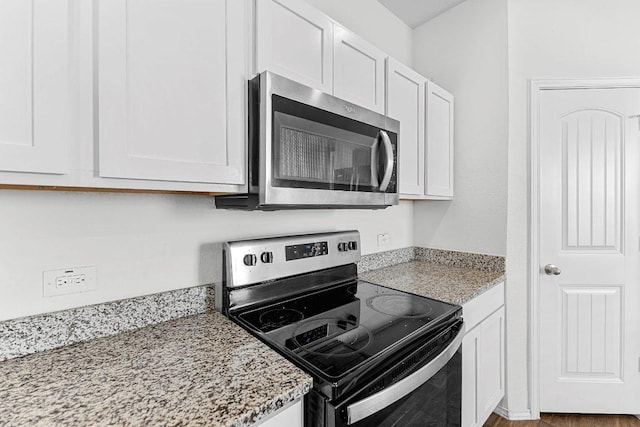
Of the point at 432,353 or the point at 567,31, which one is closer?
the point at 432,353

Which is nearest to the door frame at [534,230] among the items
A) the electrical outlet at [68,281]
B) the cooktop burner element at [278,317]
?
the cooktop burner element at [278,317]

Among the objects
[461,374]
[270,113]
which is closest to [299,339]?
[270,113]

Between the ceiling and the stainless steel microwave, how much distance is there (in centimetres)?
122

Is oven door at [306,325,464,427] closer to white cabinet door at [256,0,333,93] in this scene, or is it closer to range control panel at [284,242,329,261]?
range control panel at [284,242,329,261]

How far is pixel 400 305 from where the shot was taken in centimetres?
148

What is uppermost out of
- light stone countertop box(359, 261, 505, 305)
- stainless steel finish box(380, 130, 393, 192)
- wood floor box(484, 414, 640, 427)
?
stainless steel finish box(380, 130, 393, 192)

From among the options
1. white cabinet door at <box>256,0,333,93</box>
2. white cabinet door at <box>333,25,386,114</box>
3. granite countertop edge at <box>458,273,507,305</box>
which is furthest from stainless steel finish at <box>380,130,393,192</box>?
granite countertop edge at <box>458,273,507,305</box>

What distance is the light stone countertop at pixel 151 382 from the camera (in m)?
0.69

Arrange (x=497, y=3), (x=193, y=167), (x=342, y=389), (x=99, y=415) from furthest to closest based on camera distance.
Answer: (x=497, y=3)
(x=193, y=167)
(x=342, y=389)
(x=99, y=415)

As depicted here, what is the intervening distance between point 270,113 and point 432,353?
101 centimetres

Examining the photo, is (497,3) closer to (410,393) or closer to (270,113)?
(270,113)

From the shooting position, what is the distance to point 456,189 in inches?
92.3

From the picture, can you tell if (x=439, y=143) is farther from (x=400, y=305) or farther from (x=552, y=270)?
(x=400, y=305)

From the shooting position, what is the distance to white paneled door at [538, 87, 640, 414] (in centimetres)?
204
